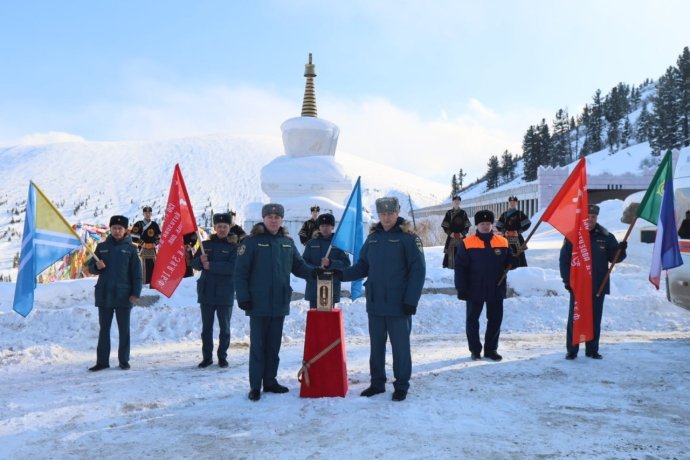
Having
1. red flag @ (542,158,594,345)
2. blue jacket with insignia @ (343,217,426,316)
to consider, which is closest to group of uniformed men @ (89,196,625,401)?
blue jacket with insignia @ (343,217,426,316)

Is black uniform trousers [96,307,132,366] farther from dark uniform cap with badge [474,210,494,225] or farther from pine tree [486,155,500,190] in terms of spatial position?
pine tree [486,155,500,190]

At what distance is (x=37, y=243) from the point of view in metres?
6.55

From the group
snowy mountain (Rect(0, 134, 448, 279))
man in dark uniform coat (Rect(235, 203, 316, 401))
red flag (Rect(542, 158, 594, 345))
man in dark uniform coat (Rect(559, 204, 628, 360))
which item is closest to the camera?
man in dark uniform coat (Rect(235, 203, 316, 401))

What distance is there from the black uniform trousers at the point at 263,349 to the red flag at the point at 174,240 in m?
1.83

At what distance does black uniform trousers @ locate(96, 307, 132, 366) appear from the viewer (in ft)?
21.4

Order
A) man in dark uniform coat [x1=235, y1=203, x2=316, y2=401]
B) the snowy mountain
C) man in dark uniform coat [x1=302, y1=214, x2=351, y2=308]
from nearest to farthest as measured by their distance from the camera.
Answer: man in dark uniform coat [x1=235, y1=203, x2=316, y2=401]
man in dark uniform coat [x1=302, y1=214, x2=351, y2=308]
the snowy mountain

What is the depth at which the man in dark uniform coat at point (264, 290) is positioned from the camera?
16.9 feet

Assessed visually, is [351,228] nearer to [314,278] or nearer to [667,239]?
[314,278]

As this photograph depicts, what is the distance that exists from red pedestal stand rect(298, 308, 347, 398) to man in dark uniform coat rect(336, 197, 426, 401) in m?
0.30

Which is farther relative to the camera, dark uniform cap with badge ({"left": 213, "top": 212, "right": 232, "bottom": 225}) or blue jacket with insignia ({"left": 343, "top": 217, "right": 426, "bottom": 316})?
dark uniform cap with badge ({"left": 213, "top": 212, "right": 232, "bottom": 225})

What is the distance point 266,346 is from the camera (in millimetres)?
5328

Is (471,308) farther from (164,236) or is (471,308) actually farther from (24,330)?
(24,330)

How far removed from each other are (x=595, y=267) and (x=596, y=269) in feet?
0.08

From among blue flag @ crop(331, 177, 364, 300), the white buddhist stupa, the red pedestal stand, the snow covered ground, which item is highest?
the white buddhist stupa
